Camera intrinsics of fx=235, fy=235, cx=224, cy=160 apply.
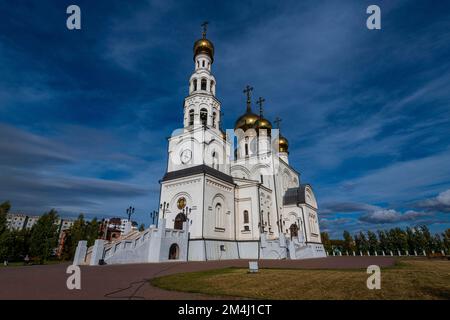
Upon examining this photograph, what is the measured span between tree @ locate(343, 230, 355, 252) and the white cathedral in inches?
980

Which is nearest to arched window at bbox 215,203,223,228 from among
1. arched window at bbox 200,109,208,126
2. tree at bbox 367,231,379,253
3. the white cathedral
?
the white cathedral

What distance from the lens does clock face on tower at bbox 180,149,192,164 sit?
27619mm

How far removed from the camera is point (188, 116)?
1184 inches

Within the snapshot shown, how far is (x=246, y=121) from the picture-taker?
38.8 m

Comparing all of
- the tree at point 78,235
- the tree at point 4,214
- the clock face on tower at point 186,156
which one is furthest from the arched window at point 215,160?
the tree at point 4,214

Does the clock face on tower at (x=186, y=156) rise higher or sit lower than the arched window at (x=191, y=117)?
lower

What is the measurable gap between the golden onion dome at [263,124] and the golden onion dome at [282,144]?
4773mm

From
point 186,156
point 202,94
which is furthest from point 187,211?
point 202,94

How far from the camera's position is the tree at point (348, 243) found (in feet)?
179

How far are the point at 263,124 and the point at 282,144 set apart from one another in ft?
21.2

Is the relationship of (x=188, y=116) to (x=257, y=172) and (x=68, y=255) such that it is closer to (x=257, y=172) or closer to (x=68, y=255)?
(x=257, y=172)

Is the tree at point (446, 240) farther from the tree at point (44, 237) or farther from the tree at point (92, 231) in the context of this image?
the tree at point (44, 237)
